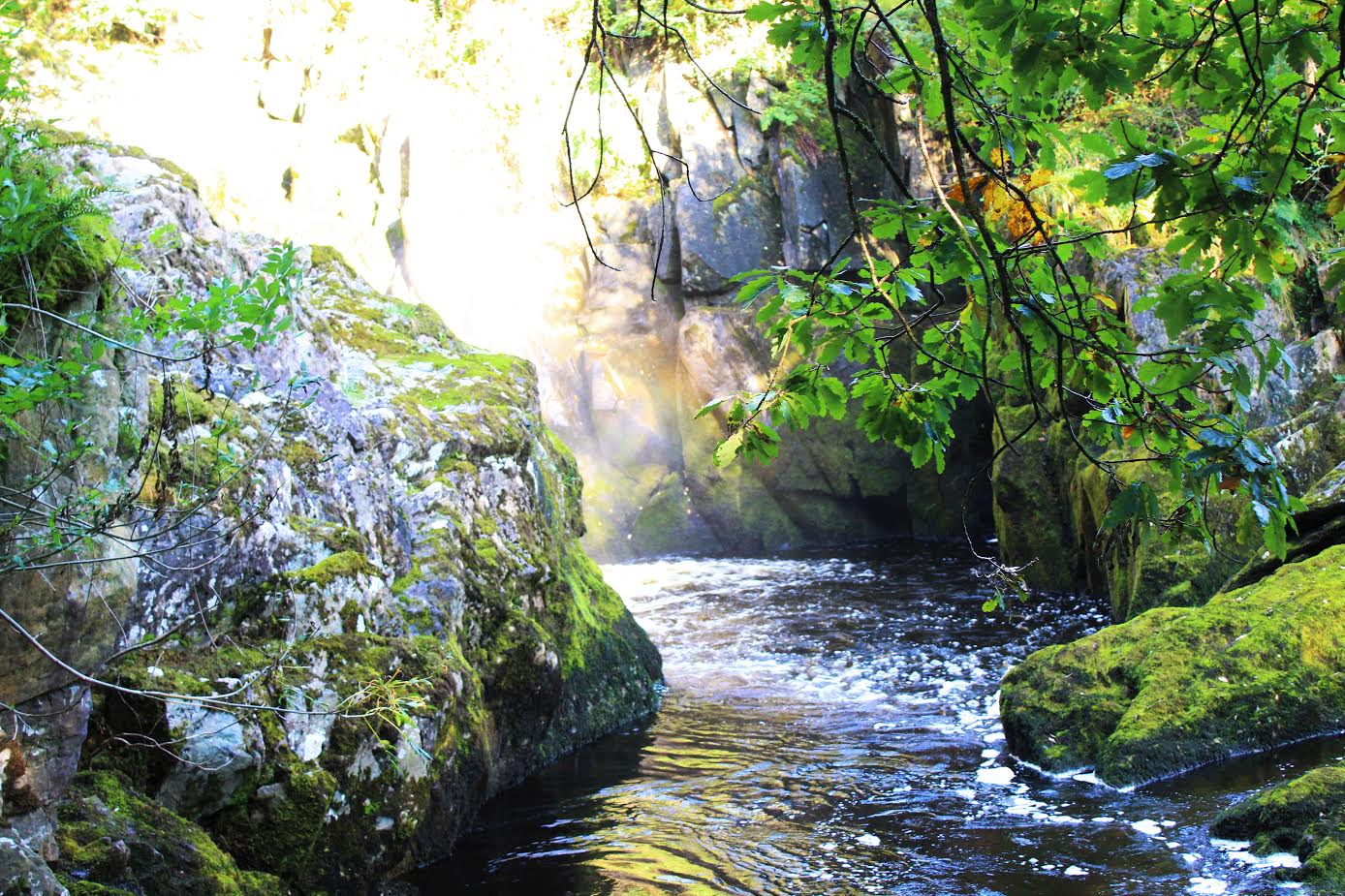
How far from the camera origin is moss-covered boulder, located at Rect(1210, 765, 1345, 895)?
4.21m

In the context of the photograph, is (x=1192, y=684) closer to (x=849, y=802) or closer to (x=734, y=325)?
(x=849, y=802)

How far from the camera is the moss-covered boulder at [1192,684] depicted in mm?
5922

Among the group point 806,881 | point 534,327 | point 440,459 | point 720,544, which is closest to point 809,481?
point 720,544

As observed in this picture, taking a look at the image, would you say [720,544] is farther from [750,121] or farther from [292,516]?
[292,516]

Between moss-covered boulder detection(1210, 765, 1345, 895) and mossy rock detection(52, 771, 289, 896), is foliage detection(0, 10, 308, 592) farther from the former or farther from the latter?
moss-covered boulder detection(1210, 765, 1345, 895)

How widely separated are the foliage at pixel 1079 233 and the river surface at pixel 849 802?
3.02 meters

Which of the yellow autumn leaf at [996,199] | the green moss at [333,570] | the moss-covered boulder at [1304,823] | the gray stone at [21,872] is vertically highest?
the yellow autumn leaf at [996,199]

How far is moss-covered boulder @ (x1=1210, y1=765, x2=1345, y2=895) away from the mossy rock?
429 cm

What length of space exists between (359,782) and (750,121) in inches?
660

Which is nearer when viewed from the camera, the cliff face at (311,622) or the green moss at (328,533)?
the cliff face at (311,622)

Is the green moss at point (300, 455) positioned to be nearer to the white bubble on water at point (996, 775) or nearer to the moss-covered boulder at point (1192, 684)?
the white bubble on water at point (996, 775)

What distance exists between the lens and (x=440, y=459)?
731cm

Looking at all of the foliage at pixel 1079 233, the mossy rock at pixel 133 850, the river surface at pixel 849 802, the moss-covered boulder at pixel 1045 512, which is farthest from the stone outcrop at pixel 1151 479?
the mossy rock at pixel 133 850

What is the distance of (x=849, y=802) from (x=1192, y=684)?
7.27 ft
